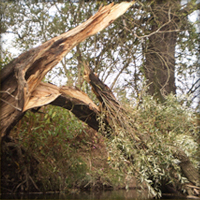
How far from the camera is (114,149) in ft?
11.0

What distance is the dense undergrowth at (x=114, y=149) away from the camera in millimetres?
3453

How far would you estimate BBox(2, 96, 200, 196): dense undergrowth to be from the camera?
136 inches

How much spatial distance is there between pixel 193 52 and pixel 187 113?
334cm

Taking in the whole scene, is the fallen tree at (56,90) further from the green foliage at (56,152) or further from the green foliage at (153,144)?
the green foliage at (56,152)

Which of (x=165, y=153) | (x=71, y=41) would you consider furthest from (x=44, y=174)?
(x=71, y=41)

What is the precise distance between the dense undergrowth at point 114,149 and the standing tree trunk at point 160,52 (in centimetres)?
225

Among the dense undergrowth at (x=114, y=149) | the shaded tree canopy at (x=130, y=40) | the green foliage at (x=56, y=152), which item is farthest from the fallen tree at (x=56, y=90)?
the shaded tree canopy at (x=130, y=40)

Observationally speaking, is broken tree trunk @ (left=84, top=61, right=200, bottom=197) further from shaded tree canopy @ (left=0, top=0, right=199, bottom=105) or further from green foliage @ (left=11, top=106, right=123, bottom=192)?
shaded tree canopy @ (left=0, top=0, right=199, bottom=105)

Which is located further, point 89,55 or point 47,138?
point 89,55

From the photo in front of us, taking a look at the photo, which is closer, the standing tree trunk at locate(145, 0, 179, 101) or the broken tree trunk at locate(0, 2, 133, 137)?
the broken tree trunk at locate(0, 2, 133, 137)

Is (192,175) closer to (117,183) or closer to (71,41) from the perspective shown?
(117,183)

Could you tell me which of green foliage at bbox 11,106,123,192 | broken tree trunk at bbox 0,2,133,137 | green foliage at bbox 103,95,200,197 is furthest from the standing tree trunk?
broken tree trunk at bbox 0,2,133,137

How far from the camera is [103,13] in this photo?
3.30m

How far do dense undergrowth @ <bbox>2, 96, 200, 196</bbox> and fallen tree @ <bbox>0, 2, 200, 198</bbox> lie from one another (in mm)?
114
